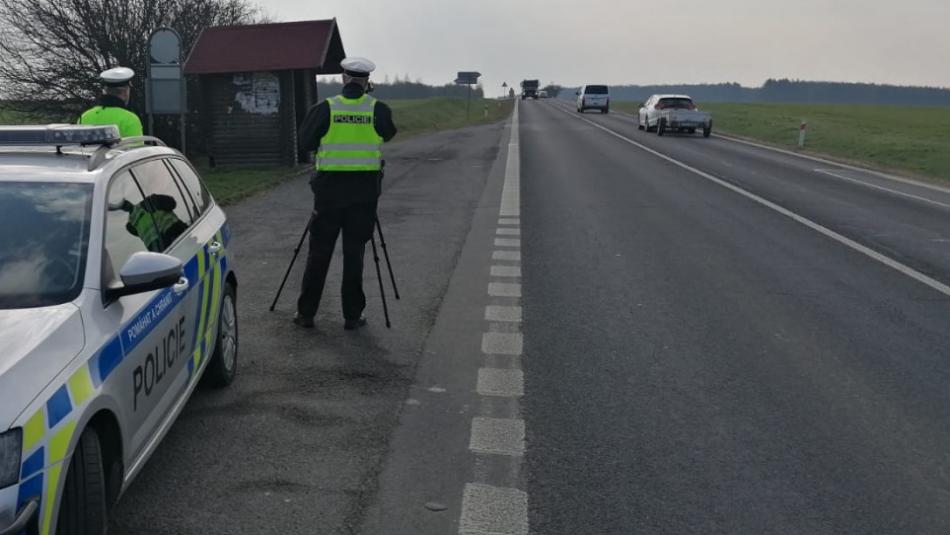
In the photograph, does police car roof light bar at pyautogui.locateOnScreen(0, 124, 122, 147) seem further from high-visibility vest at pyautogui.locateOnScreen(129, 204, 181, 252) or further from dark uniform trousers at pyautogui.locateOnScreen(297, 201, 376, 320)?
dark uniform trousers at pyautogui.locateOnScreen(297, 201, 376, 320)

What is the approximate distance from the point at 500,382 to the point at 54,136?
9.60ft

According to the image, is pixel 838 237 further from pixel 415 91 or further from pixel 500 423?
pixel 415 91

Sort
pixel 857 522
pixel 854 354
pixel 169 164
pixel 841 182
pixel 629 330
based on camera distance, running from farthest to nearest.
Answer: pixel 841 182, pixel 629 330, pixel 854 354, pixel 169 164, pixel 857 522

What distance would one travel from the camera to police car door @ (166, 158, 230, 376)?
481 cm

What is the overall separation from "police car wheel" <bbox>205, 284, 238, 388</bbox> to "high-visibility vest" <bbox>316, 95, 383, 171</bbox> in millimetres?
1454

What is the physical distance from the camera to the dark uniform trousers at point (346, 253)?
6.90 meters

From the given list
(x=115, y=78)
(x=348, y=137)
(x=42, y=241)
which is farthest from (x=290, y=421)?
(x=115, y=78)

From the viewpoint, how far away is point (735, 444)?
4.74 meters

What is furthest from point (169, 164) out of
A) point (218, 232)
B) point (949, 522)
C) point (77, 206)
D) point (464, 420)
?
point (949, 522)

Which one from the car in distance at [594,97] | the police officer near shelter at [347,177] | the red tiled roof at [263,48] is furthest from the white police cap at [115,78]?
the car in distance at [594,97]

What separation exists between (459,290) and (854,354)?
135 inches

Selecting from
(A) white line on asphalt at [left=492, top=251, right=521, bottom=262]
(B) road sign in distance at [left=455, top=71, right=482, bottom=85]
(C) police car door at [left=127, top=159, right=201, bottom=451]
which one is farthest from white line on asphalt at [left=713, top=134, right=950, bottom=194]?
(B) road sign in distance at [left=455, top=71, right=482, bottom=85]

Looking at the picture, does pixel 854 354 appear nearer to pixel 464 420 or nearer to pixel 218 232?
pixel 464 420

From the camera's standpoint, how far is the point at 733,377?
19.2 feet
